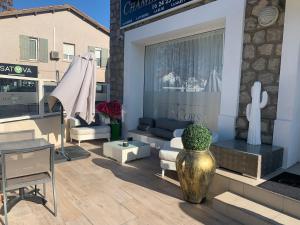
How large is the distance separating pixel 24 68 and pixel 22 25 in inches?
80.9

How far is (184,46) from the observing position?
539 cm

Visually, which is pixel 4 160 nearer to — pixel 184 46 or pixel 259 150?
pixel 259 150

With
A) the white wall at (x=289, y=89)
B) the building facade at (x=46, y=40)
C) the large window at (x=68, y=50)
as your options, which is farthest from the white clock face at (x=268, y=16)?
the large window at (x=68, y=50)

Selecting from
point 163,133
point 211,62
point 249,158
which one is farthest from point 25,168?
point 211,62

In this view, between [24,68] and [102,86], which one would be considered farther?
[24,68]

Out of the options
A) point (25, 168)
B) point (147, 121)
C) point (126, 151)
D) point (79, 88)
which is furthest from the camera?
point (147, 121)

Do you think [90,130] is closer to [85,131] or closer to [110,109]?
[85,131]

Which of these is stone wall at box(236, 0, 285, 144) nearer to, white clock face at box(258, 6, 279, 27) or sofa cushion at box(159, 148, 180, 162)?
white clock face at box(258, 6, 279, 27)

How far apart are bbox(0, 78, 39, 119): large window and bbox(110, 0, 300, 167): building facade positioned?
2.39m

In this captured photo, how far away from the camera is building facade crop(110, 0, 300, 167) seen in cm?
342

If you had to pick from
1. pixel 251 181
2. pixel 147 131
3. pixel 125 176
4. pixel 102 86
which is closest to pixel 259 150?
pixel 251 181

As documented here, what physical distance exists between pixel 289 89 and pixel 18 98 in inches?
193

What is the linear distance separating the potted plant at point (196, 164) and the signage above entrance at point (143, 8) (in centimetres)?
307

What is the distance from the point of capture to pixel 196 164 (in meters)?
2.82
